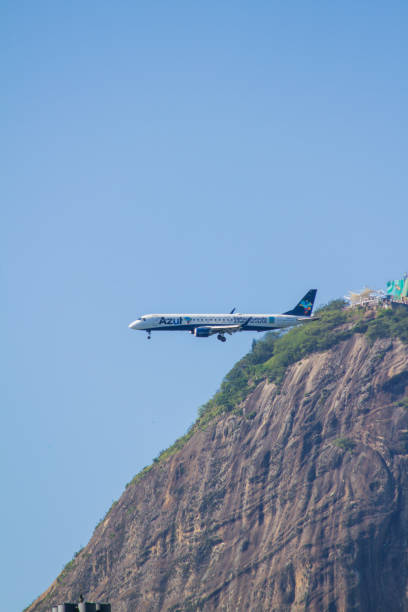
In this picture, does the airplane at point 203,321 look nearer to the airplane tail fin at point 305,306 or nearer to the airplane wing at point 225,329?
the airplane wing at point 225,329

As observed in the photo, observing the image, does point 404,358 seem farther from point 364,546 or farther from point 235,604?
point 235,604

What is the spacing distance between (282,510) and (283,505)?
907 mm

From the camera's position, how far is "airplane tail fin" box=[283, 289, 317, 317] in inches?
6378

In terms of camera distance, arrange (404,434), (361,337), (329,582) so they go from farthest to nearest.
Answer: (361,337), (404,434), (329,582)

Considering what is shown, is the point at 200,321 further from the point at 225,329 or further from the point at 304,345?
the point at 304,345

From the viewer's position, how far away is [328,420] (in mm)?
180750

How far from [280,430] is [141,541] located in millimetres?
27451

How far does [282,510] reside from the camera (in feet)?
561

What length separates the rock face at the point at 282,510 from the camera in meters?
163

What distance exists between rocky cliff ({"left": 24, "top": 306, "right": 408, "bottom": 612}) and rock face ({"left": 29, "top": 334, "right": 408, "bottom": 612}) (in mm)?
183

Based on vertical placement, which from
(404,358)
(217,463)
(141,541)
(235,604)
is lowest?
(235,604)

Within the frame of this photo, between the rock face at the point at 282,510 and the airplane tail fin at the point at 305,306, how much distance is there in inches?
967

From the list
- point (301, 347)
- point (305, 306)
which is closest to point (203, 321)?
point (305, 306)

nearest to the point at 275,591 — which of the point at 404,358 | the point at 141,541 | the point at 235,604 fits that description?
the point at 235,604
